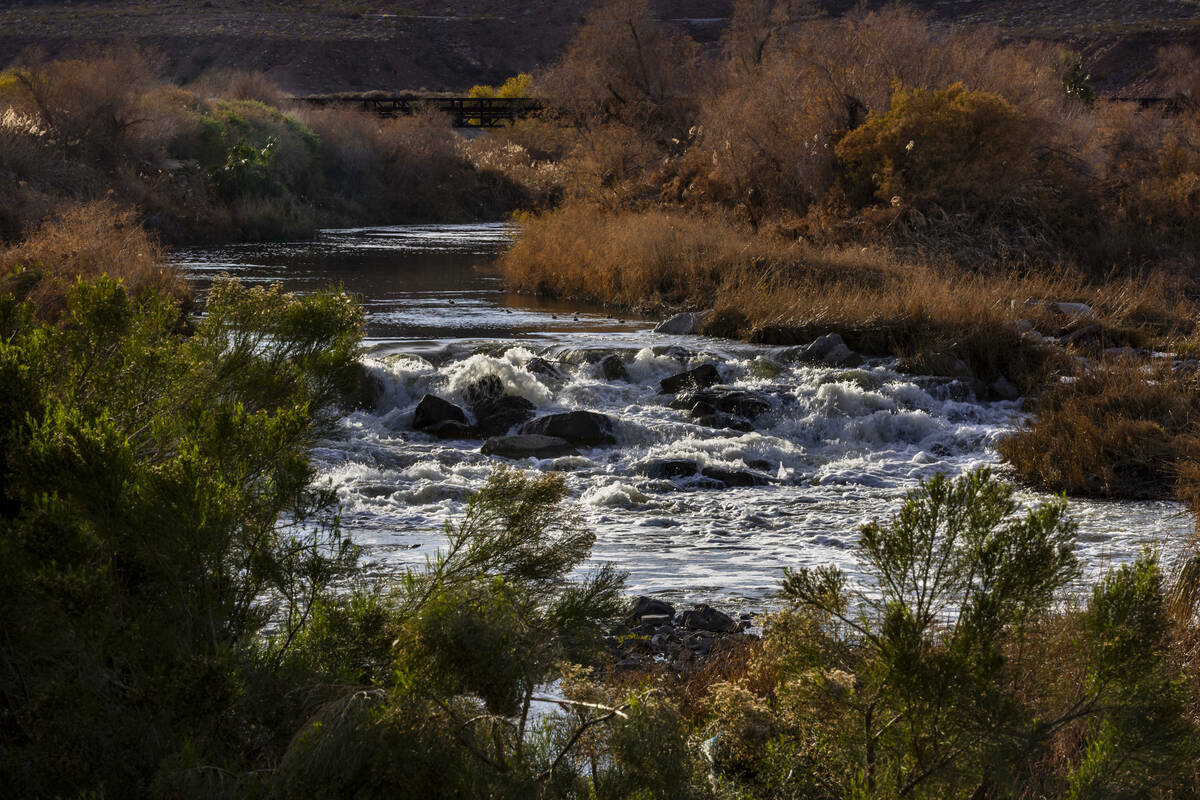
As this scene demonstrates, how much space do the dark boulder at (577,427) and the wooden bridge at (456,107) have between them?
3726cm

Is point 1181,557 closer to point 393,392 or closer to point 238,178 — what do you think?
point 393,392

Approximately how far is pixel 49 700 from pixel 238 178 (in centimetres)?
3207

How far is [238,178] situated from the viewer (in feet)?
108

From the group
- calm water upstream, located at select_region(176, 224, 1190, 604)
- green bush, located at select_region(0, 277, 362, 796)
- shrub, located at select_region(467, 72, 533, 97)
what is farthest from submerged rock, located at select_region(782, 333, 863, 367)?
shrub, located at select_region(467, 72, 533, 97)

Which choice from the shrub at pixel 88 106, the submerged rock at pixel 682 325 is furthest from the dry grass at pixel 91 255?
the shrub at pixel 88 106

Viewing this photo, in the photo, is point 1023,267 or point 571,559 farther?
point 1023,267

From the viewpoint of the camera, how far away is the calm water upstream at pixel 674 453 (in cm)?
869

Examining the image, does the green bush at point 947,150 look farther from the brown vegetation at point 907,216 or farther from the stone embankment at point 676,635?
the stone embankment at point 676,635

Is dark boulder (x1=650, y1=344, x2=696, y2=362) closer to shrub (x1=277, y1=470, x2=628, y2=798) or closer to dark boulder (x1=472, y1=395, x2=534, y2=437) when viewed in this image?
dark boulder (x1=472, y1=395, x2=534, y2=437)

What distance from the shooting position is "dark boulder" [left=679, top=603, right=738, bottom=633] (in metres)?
6.71

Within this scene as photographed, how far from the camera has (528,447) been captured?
1184cm

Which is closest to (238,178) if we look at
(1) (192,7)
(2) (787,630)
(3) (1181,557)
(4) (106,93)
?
(4) (106,93)

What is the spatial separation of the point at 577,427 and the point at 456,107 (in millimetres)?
44168

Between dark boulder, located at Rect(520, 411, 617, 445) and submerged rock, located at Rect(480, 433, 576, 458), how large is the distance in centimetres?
15
